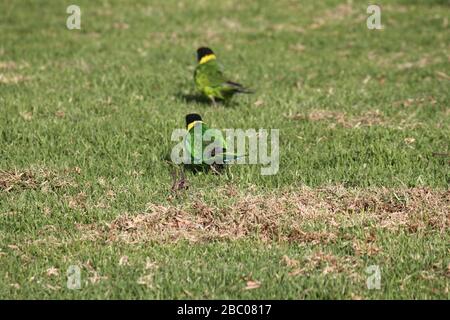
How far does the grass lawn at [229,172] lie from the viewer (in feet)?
18.7

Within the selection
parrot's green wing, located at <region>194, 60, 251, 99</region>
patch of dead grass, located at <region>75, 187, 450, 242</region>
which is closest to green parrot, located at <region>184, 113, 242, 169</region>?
patch of dead grass, located at <region>75, 187, 450, 242</region>

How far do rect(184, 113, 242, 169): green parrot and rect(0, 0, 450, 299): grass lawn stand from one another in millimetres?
264

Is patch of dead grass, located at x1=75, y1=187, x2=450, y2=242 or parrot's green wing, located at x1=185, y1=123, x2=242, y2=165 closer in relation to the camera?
patch of dead grass, located at x1=75, y1=187, x2=450, y2=242

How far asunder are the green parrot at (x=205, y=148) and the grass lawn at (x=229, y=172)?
26cm

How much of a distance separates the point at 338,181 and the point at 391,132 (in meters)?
1.81

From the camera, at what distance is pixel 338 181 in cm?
747

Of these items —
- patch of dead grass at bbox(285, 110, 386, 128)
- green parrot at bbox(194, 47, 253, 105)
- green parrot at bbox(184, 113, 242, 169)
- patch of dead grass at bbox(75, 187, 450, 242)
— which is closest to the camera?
patch of dead grass at bbox(75, 187, 450, 242)

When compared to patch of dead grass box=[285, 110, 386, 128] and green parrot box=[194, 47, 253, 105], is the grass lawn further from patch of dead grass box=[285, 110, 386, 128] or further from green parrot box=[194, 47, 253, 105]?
green parrot box=[194, 47, 253, 105]

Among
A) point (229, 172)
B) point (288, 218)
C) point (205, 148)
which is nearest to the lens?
point (288, 218)

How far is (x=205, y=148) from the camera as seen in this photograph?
719cm

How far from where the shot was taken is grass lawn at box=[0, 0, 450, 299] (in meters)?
5.69

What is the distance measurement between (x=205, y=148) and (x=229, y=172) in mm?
549

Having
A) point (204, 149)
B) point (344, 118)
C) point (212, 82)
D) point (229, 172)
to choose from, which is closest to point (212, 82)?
point (212, 82)

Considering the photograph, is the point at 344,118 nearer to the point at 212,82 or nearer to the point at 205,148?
the point at 212,82
